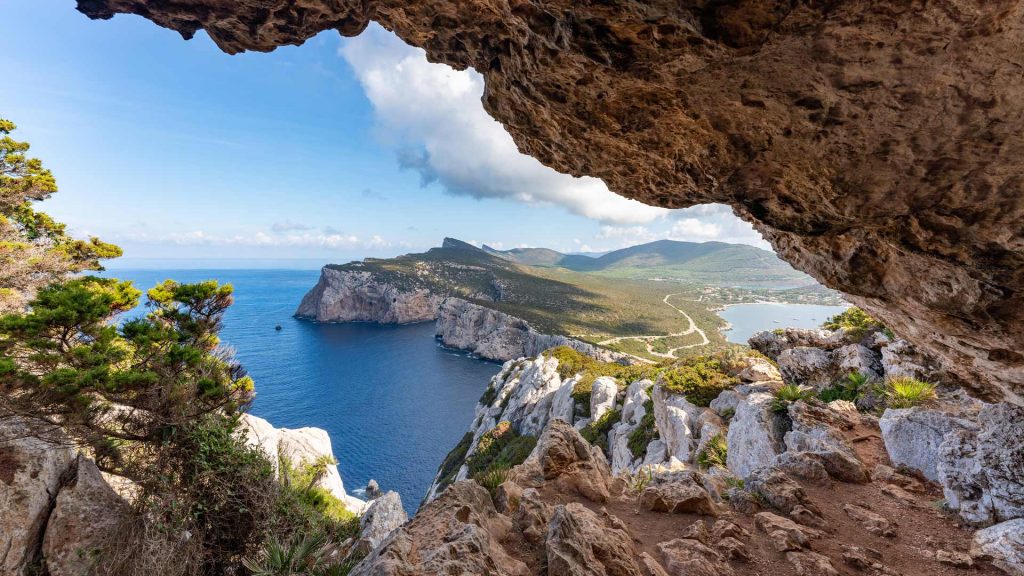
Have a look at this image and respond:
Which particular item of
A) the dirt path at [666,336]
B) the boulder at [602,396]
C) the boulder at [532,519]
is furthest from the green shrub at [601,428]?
the dirt path at [666,336]

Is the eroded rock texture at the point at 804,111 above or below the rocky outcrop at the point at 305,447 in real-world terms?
above

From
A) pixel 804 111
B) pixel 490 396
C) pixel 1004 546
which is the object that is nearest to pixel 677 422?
pixel 1004 546

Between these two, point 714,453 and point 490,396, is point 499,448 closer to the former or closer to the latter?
point 490,396

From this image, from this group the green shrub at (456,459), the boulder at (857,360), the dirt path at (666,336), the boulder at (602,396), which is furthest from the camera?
the dirt path at (666,336)

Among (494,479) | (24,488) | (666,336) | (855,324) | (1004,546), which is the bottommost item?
(666,336)

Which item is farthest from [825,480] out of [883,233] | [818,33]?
[818,33]

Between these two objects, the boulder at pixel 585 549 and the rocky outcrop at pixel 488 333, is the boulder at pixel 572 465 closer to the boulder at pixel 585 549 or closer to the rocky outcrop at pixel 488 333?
the boulder at pixel 585 549
